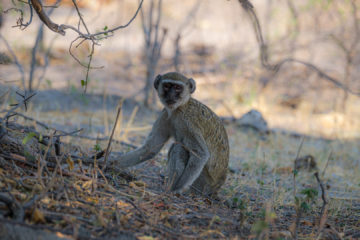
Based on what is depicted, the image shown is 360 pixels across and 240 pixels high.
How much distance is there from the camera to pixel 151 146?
5.15m

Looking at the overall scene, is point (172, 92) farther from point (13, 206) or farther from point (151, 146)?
point (13, 206)

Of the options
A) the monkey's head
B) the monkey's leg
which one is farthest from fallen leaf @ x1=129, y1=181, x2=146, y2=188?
the monkey's head

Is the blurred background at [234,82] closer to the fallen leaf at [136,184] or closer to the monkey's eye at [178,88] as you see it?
the monkey's eye at [178,88]

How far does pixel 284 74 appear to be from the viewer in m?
14.0

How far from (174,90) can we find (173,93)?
0.04 metres

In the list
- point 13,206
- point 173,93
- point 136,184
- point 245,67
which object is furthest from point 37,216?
point 245,67

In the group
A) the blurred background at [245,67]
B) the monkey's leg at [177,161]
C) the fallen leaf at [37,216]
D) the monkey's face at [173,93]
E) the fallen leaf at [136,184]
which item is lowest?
the fallen leaf at [37,216]

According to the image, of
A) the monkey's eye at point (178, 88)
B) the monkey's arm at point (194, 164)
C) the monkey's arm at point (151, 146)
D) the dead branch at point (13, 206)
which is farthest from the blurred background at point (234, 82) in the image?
the dead branch at point (13, 206)

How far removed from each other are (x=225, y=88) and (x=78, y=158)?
28.5ft

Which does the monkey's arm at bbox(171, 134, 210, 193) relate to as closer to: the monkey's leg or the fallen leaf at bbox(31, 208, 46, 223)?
the monkey's leg

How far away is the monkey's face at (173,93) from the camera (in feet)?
15.8

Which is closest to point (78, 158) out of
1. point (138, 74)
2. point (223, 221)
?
point (223, 221)

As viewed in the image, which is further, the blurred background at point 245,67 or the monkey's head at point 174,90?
the blurred background at point 245,67

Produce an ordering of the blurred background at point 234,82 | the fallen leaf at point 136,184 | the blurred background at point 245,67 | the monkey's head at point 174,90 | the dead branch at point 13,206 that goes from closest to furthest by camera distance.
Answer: the dead branch at point 13,206
the fallen leaf at point 136,184
the monkey's head at point 174,90
the blurred background at point 234,82
the blurred background at point 245,67
